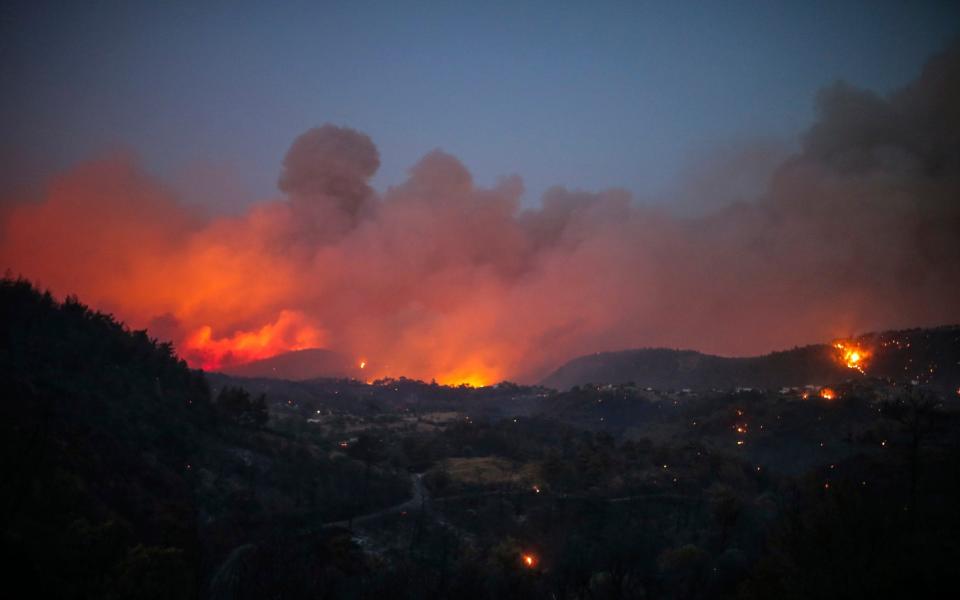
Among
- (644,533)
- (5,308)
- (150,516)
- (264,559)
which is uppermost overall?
(5,308)

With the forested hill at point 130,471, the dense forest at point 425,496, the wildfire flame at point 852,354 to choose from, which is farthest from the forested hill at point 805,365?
the forested hill at point 130,471

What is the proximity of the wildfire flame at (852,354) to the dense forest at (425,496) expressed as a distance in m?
26.6

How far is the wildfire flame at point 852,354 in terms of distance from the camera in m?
128

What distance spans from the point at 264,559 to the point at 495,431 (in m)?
67.3

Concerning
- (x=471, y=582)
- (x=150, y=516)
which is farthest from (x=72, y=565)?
(x=471, y=582)

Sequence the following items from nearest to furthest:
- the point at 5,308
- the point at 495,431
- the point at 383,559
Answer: the point at 383,559, the point at 5,308, the point at 495,431

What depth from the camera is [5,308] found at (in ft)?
186

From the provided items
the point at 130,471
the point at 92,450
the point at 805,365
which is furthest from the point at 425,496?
the point at 805,365

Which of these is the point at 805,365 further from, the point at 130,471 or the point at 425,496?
the point at 130,471

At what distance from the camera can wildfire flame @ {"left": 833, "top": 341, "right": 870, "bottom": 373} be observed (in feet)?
420

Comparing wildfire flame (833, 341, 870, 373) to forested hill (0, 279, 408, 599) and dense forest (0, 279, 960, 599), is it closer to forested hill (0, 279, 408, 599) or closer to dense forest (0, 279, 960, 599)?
dense forest (0, 279, 960, 599)

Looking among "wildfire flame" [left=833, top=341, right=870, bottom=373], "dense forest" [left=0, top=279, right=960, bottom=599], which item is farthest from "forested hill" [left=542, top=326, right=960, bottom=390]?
"dense forest" [left=0, top=279, right=960, bottom=599]

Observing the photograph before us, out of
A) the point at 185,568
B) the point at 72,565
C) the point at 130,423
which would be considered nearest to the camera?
the point at 72,565

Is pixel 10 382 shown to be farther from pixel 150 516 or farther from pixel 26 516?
pixel 26 516
